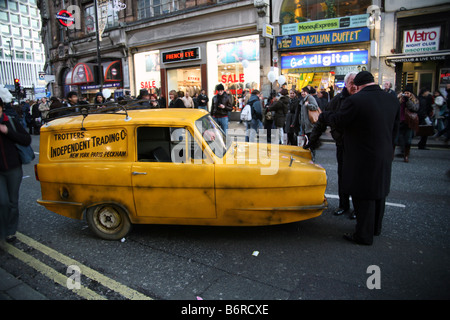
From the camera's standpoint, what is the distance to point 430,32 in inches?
496

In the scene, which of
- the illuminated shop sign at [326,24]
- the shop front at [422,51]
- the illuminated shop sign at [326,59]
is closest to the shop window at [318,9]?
the illuminated shop sign at [326,24]

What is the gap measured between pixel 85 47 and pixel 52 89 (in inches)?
290

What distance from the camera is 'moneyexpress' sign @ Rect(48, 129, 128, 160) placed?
3807 mm

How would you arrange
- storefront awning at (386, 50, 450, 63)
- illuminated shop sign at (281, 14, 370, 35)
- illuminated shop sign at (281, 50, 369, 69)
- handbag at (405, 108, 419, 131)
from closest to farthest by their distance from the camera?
handbag at (405, 108, 419, 131)
storefront awning at (386, 50, 450, 63)
illuminated shop sign at (281, 14, 370, 35)
illuminated shop sign at (281, 50, 369, 69)

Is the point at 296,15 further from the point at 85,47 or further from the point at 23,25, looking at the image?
the point at 23,25

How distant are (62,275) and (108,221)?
91 centimetres

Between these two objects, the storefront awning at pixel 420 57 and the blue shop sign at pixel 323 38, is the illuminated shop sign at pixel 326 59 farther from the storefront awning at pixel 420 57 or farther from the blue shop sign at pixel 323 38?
the storefront awning at pixel 420 57

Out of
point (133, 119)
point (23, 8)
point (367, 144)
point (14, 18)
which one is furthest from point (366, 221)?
point (23, 8)

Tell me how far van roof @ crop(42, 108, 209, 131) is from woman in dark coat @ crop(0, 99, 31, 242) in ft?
1.27

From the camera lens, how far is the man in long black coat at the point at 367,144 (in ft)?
11.3

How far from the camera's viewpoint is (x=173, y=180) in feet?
12.0

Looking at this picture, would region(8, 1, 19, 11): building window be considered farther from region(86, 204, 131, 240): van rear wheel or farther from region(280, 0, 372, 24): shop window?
region(86, 204, 131, 240): van rear wheel

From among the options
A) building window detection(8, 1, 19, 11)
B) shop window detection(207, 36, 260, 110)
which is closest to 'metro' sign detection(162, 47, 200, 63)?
shop window detection(207, 36, 260, 110)

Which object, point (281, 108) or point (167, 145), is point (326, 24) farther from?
point (167, 145)
